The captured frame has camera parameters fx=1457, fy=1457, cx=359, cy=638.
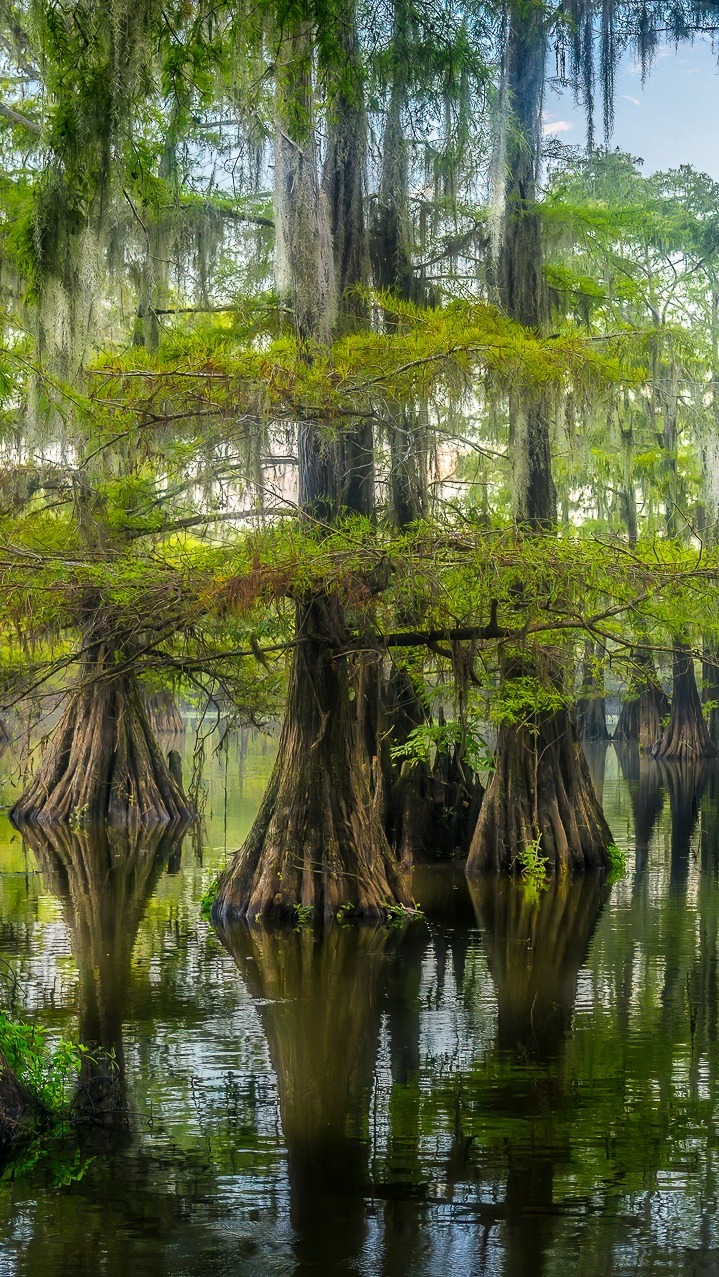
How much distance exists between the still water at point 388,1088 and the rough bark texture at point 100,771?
565cm

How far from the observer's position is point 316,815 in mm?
10195

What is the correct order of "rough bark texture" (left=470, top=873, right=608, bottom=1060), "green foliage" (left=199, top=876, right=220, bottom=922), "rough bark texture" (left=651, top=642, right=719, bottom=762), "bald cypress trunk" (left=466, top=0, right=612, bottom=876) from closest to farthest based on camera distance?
"rough bark texture" (left=470, top=873, right=608, bottom=1060), "green foliage" (left=199, top=876, right=220, bottom=922), "bald cypress trunk" (left=466, top=0, right=612, bottom=876), "rough bark texture" (left=651, top=642, right=719, bottom=762)

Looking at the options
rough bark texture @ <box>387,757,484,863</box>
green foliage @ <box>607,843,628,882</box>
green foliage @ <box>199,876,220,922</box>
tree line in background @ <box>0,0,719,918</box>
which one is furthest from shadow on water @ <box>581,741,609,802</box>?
green foliage @ <box>199,876,220,922</box>

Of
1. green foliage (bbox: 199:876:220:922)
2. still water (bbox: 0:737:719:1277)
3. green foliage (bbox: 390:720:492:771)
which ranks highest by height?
green foliage (bbox: 390:720:492:771)

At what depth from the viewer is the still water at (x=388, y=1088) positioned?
4523mm

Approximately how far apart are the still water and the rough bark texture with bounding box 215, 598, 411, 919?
354mm

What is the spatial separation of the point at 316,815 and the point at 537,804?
350cm

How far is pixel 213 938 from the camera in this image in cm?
995

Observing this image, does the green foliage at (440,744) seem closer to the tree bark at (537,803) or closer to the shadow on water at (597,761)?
the tree bark at (537,803)

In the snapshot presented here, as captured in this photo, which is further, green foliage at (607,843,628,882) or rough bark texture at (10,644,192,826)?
rough bark texture at (10,644,192,826)

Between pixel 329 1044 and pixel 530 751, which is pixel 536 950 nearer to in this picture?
pixel 329 1044

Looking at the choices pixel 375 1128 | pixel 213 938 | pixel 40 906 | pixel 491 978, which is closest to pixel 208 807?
pixel 40 906

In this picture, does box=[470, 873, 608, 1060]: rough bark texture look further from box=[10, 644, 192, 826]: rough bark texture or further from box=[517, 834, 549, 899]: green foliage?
box=[10, 644, 192, 826]: rough bark texture

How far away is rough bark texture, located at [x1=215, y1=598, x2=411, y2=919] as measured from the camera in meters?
10.2
